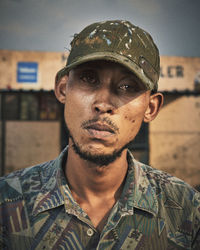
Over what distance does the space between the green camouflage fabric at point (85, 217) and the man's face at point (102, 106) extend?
0.48 meters

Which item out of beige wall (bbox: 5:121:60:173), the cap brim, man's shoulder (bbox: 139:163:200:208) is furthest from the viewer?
beige wall (bbox: 5:121:60:173)

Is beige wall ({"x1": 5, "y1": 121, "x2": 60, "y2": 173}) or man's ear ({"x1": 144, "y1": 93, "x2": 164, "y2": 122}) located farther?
beige wall ({"x1": 5, "y1": 121, "x2": 60, "y2": 173})

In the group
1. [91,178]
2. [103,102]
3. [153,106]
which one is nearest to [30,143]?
[91,178]

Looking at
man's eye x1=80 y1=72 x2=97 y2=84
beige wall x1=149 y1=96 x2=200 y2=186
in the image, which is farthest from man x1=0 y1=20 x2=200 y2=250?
beige wall x1=149 y1=96 x2=200 y2=186

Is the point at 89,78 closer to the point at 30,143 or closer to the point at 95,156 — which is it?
the point at 95,156

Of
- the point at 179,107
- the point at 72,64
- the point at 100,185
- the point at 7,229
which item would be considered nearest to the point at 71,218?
the point at 100,185

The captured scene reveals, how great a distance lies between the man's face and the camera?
1.56 meters

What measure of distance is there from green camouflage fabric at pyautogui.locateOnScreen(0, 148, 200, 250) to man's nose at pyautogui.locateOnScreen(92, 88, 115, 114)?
73 centimetres

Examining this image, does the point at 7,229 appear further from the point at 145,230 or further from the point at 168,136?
the point at 168,136

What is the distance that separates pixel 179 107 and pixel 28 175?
835cm

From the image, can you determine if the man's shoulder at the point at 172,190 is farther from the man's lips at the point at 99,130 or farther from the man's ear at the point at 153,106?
the man's lips at the point at 99,130

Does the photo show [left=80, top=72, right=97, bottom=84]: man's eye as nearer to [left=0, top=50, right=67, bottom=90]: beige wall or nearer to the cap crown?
the cap crown

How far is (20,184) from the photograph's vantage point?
1.88m

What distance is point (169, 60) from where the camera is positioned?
8922mm
